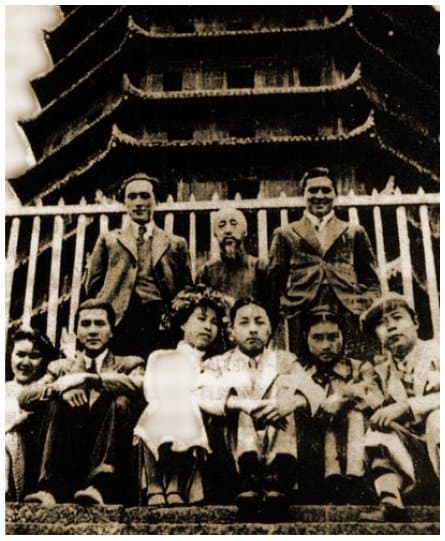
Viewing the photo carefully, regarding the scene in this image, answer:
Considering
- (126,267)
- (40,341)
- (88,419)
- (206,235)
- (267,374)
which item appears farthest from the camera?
(206,235)

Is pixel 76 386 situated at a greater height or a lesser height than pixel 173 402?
greater

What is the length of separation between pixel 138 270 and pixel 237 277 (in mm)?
830

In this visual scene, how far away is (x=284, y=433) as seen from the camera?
5.93 metres

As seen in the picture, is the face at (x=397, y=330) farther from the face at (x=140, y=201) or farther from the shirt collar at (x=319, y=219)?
the face at (x=140, y=201)

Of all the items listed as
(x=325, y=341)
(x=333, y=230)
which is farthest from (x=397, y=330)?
(x=333, y=230)

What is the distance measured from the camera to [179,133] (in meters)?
12.0

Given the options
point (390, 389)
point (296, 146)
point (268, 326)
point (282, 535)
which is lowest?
point (282, 535)

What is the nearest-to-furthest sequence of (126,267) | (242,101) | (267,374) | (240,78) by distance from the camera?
(267,374), (126,267), (242,101), (240,78)

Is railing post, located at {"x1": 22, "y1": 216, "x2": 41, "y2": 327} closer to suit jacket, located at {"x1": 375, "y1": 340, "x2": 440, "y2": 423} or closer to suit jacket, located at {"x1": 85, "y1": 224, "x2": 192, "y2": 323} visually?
suit jacket, located at {"x1": 85, "y1": 224, "x2": 192, "y2": 323}

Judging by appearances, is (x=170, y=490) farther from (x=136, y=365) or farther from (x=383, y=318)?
(x=383, y=318)

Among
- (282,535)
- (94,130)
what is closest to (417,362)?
(282,535)

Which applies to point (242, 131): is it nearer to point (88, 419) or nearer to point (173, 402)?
point (173, 402)

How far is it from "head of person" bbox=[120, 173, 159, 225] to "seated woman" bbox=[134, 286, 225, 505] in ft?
2.65

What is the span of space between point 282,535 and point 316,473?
1.65ft
